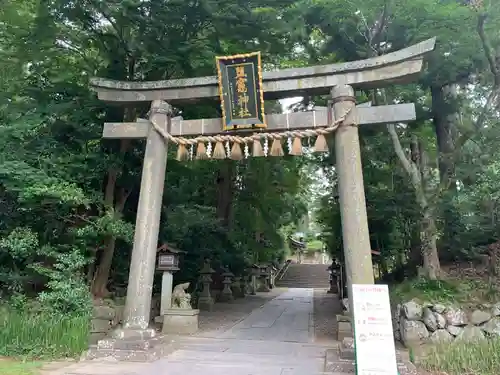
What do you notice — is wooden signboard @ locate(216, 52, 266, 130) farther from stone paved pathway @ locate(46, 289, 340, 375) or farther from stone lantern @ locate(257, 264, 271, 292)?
stone lantern @ locate(257, 264, 271, 292)

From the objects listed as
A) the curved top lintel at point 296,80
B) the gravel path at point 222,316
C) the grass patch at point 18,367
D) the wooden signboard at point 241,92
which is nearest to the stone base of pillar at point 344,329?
the gravel path at point 222,316

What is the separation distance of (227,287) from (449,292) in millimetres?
11828

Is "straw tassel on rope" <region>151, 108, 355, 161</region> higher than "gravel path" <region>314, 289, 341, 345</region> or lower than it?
higher

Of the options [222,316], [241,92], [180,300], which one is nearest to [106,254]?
[180,300]

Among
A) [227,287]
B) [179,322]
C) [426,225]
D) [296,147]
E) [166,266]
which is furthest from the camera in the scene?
[227,287]

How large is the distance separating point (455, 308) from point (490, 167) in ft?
10.5

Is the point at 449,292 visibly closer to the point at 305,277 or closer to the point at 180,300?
the point at 180,300

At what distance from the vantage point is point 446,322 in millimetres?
7988

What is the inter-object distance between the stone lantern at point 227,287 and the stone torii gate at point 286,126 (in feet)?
36.5

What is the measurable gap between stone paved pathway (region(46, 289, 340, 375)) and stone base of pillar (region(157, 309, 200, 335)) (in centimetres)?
45

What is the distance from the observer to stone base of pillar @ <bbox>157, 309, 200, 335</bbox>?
10180mm

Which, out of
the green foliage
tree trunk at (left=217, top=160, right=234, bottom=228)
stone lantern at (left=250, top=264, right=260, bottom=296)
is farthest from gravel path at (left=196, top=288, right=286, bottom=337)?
stone lantern at (left=250, top=264, right=260, bottom=296)

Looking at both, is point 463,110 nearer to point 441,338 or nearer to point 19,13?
point 441,338

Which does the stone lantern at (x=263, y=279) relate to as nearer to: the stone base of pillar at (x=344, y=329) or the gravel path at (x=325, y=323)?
the gravel path at (x=325, y=323)
